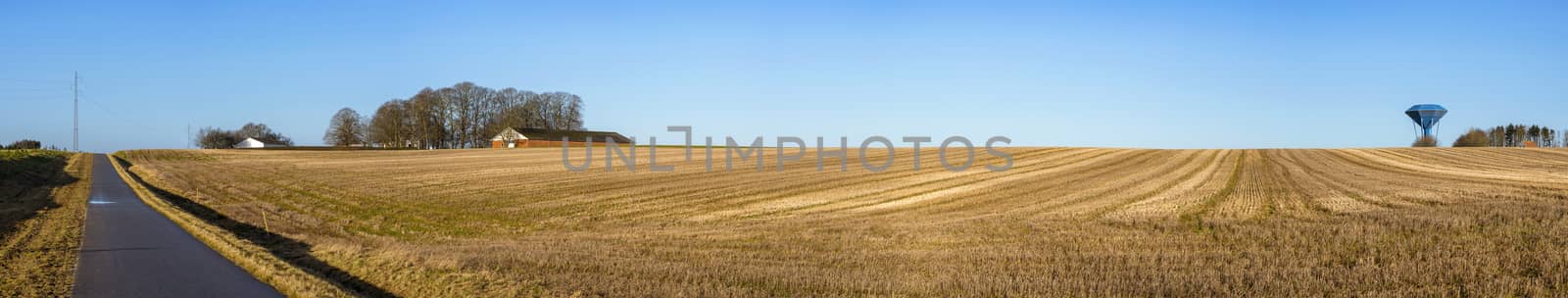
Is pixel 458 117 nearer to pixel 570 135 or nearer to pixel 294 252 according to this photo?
pixel 570 135

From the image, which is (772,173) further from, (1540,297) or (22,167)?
(22,167)

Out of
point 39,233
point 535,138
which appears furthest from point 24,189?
point 535,138

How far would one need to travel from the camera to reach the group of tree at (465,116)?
98.1m

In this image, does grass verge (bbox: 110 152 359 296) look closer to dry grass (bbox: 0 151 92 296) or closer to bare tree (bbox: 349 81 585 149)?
dry grass (bbox: 0 151 92 296)

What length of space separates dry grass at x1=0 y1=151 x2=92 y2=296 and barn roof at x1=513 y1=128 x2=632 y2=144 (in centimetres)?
5316

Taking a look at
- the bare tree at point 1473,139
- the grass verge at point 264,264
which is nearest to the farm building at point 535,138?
the grass verge at point 264,264

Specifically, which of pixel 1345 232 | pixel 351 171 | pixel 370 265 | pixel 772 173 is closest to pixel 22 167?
pixel 351 171

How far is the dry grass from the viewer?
11.1 metres

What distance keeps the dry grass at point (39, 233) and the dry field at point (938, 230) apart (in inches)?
116

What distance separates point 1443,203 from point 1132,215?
6518mm

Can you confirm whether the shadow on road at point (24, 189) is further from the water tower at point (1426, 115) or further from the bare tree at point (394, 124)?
the water tower at point (1426, 115)

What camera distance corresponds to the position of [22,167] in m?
44.2

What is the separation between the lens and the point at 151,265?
40.4 feet

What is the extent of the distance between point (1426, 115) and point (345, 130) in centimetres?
11576
